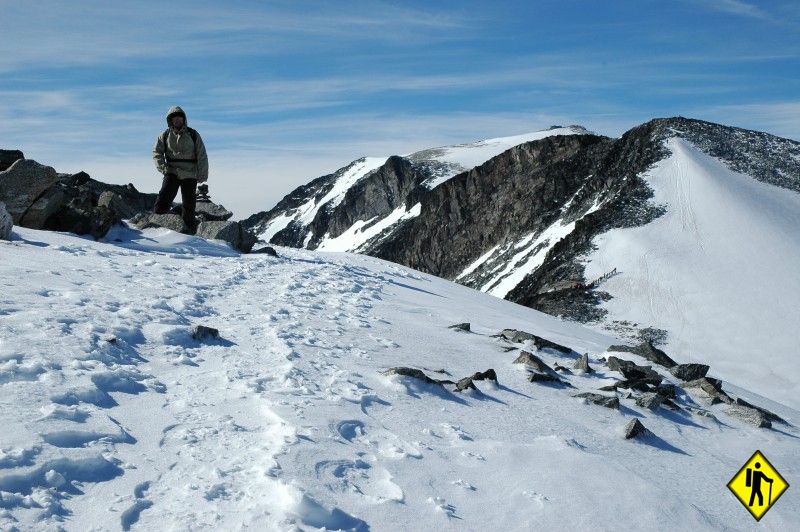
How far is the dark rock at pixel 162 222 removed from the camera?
59.4 feet

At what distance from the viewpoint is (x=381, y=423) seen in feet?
24.3

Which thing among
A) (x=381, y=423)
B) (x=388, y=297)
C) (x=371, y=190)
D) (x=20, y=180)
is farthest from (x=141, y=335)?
(x=371, y=190)

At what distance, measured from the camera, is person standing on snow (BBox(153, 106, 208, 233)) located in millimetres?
17047

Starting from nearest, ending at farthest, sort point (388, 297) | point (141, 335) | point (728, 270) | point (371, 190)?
1. point (141, 335)
2. point (388, 297)
3. point (728, 270)
4. point (371, 190)

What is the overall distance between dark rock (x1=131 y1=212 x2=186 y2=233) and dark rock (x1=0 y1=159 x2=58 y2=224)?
2375mm

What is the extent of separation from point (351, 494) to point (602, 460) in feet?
9.95

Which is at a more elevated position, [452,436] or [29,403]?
[29,403]

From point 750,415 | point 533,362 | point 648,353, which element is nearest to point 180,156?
point 533,362

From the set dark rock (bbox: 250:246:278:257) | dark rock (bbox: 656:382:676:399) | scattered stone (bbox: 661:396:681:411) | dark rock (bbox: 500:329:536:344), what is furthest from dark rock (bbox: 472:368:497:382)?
dark rock (bbox: 250:246:278:257)

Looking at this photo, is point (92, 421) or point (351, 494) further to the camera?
point (92, 421)

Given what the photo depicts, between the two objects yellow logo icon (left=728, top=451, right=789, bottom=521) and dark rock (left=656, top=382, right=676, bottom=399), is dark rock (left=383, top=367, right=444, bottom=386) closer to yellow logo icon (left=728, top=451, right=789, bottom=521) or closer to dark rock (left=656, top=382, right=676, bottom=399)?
yellow logo icon (left=728, top=451, right=789, bottom=521)

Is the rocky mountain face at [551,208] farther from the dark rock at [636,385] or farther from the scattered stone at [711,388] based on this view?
the dark rock at [636,385]

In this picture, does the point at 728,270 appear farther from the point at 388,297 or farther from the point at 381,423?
the point at 381,423

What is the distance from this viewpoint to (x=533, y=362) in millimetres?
10812
